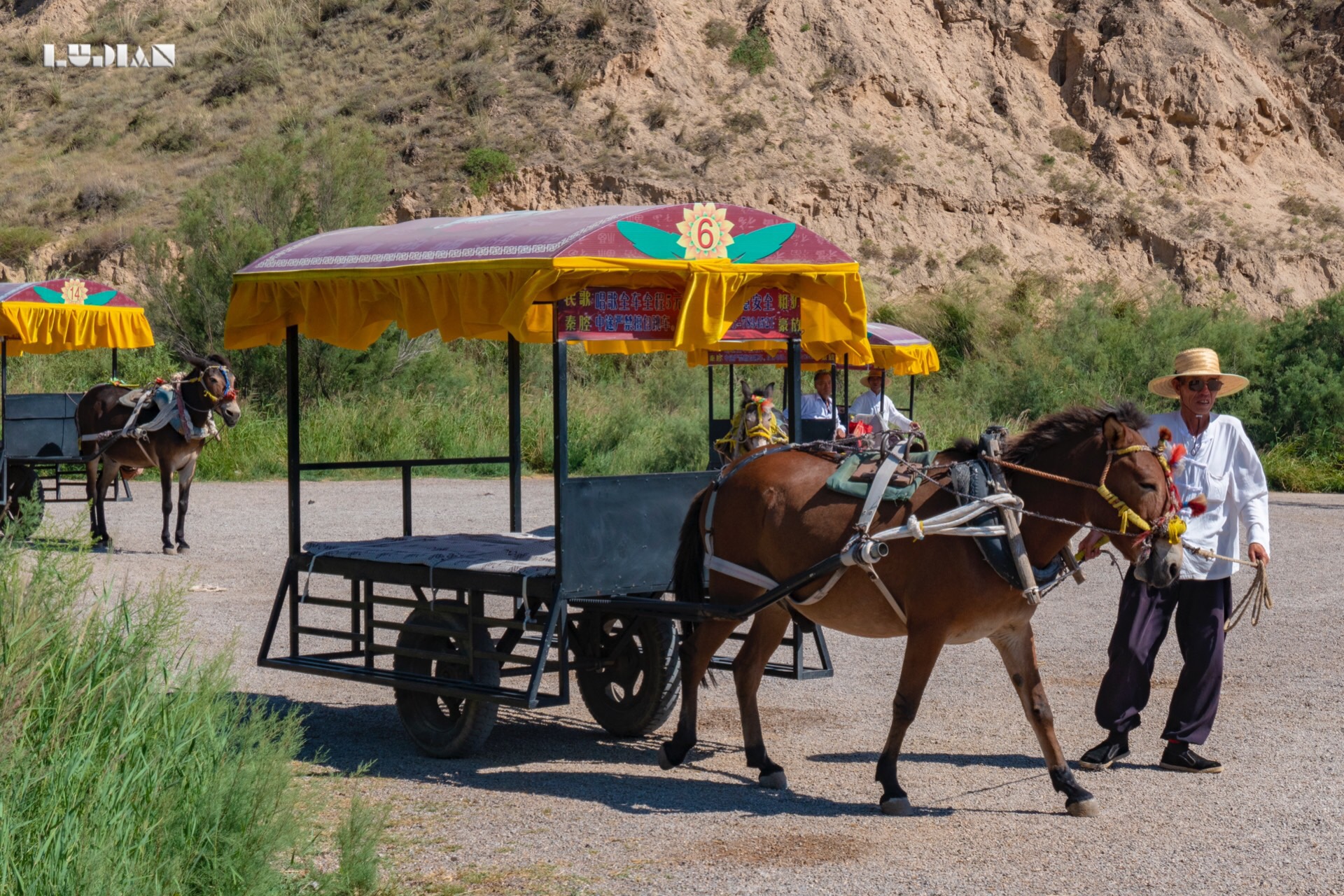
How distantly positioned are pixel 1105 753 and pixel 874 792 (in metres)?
1.28

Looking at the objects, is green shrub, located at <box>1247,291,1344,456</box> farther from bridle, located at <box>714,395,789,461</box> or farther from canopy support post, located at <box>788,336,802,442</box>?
canopy support post, located at <box>788,336,802,442</box>

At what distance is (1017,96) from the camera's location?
4466cm

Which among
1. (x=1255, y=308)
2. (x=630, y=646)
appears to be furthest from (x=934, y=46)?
(x=630, y=646)

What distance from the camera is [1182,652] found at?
7234 mm

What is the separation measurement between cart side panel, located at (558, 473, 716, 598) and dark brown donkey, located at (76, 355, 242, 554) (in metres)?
8.27

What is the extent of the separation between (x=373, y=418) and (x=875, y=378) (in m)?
9.74

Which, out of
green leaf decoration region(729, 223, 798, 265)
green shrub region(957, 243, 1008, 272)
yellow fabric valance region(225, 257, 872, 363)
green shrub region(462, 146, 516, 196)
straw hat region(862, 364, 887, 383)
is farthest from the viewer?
green shrub region(957, 243, 1008, 272)

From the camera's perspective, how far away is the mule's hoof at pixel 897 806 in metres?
6.34

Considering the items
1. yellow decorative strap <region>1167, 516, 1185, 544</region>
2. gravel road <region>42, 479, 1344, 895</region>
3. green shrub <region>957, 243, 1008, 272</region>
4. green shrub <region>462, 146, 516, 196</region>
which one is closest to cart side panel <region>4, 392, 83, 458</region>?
gravel road <region>42, 479, 1344, 895</region>

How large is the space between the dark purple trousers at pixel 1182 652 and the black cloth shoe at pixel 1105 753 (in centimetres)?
6

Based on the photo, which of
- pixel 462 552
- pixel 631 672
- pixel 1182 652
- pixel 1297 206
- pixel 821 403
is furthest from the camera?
pixel 1297 206

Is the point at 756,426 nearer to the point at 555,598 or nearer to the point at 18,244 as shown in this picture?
the point at 555,598

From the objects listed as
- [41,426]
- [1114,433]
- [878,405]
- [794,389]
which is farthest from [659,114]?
[1114,433]

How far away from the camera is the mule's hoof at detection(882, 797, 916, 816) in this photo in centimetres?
634
